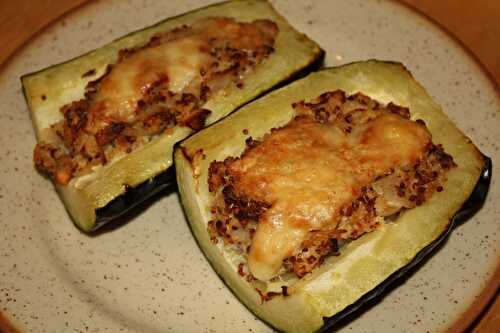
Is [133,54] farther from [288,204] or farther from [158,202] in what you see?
[288,204]

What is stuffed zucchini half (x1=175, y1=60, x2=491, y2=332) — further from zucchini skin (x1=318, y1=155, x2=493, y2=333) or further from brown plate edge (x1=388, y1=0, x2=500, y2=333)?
brown plate edge (x1=388, y1=0, x2=500, y2=333)

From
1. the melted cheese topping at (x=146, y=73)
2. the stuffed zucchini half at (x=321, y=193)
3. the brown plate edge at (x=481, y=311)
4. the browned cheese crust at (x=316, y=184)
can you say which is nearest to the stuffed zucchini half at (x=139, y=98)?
the melted cheese topping at (x=146, y=73)

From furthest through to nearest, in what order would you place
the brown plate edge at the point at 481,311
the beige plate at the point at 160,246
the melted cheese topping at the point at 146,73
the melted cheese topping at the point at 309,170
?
the melted cheese topping at the point at 146,73
the beige plate at the point at 160,246
the brown plate edge at the point at 481,311
the melted cheese topping at the point at 309,170

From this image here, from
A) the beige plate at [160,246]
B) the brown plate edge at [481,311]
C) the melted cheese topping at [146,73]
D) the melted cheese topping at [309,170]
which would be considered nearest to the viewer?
the melted cheese topping at [309,170]

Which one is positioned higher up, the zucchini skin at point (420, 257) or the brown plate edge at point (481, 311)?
the zucchini skin at point (420, 257)

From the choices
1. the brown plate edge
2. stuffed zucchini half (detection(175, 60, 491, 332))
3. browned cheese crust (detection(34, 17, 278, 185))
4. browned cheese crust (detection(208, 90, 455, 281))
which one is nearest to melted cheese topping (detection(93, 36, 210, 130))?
browned cheese crust (detection(34, 17, 278, 185))

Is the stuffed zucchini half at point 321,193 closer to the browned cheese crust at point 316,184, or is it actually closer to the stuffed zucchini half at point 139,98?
the browned cheese crust at point 316,184
